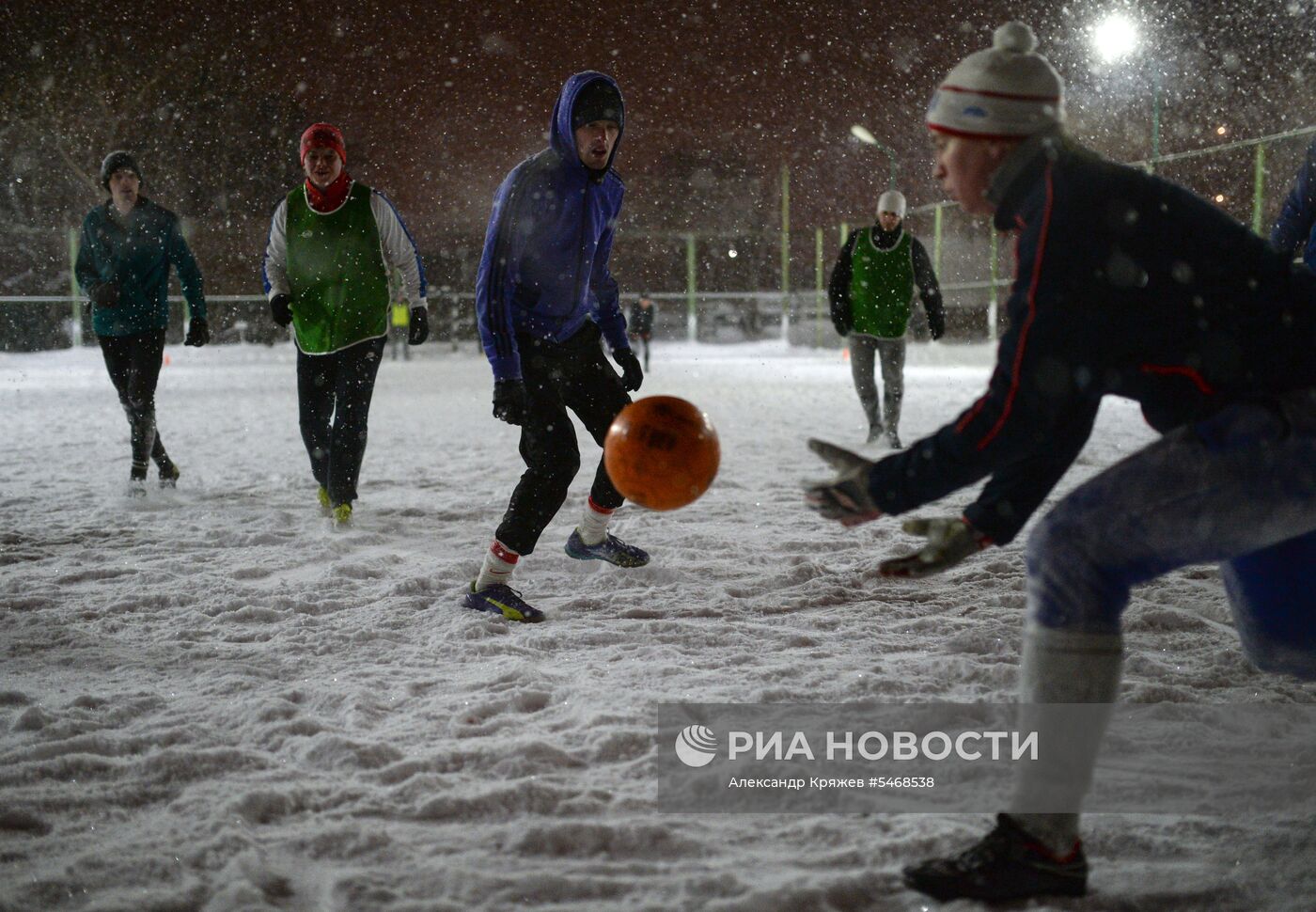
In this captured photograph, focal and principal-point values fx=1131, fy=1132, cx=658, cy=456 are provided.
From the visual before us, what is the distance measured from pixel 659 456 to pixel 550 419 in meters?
0.67

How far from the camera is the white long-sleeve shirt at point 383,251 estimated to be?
245 inches

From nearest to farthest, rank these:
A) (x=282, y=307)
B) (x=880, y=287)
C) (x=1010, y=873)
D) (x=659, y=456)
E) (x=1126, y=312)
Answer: (x=1126, y=312) < (x=1010, y=873) < (x=659, y=456) < (x=282, y=307) < (x=880, y=287)

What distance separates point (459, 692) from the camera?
11.1ft

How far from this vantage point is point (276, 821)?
8.34 ft

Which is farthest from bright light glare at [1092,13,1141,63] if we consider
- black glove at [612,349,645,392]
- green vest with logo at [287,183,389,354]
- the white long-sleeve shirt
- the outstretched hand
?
the outstretched hand

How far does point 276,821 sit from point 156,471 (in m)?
6.35

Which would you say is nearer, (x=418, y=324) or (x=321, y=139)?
(x=321, y=139)

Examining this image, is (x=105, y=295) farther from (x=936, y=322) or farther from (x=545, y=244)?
(x=936, y=322)

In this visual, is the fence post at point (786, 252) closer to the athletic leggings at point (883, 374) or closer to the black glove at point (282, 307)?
the athletic leggings at point (883, 374)

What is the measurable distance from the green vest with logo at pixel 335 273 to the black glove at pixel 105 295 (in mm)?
1631

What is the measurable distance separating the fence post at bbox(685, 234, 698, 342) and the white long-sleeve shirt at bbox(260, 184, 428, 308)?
2617 cm

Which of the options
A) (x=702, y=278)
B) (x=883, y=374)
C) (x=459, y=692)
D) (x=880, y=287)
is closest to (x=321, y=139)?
(x=459, y=692)

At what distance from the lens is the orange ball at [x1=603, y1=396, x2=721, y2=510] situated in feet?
13.1

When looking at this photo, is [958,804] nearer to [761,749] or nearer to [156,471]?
[761,749]
